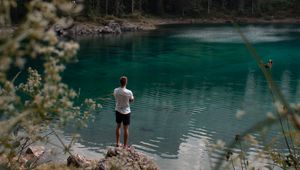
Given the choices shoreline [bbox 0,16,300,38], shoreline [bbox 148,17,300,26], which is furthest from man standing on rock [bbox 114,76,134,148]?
shoreline [bbox 148,17,300,26]

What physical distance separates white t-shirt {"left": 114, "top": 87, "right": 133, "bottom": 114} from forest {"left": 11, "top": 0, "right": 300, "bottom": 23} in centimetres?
7490

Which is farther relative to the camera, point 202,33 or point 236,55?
point 202,33

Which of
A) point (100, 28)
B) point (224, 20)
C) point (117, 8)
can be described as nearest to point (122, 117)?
point (100, 28)

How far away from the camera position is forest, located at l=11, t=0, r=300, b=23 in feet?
308

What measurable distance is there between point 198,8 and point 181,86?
241 feet

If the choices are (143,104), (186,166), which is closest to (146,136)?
(186,166)

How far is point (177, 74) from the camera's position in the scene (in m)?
40.0

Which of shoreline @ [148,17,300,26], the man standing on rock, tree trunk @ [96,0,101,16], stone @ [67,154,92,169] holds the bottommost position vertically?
stone @ [67,154,92,169]

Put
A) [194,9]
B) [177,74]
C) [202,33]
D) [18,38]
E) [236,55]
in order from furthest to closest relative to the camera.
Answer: [194,9] < [202,33] < [236,55] < [177,74] < [18,38]

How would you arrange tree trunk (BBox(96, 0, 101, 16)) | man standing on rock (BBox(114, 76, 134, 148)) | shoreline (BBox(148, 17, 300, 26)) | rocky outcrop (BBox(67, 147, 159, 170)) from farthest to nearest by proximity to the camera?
1. shoreline (BBox(148, 17, 300, 26))
2. tree trunk (BBox(96, 0, 101, 16))
3. man standing on rock (BBox(114, 76, 134, 148))
4. rocky outcrop (BBox(67, 147, 159, 170))

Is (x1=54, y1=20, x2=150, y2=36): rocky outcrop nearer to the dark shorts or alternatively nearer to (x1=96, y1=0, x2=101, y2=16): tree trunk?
(x1=96, y1=0, x2=101, y2=16): tree trunk

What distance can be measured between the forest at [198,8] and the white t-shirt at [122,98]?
7490cm

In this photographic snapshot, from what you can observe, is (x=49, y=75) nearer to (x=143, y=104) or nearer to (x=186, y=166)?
(x=186, y=166)

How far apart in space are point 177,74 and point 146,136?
1869 cm
